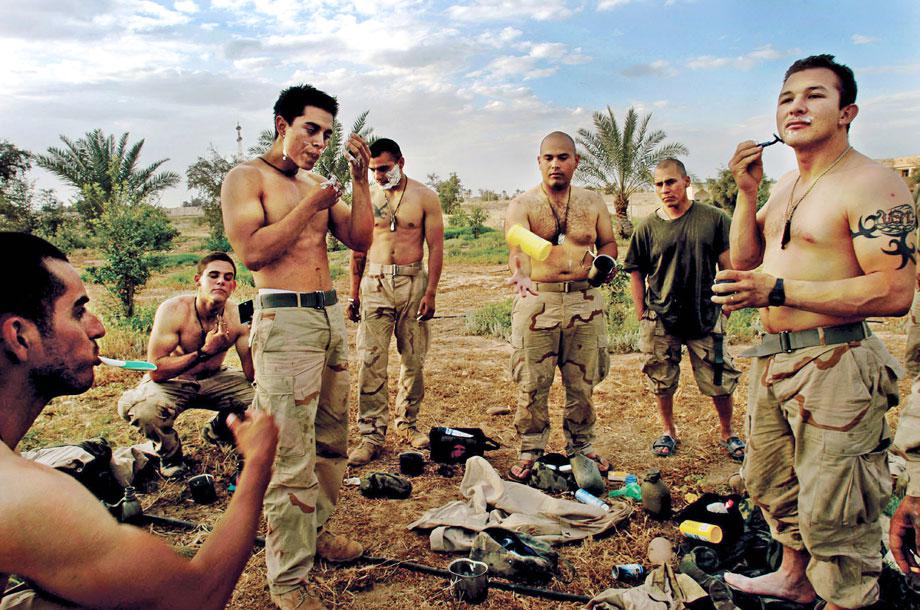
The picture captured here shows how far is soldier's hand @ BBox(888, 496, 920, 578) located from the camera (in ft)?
7.79

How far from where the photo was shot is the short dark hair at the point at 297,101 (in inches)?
130

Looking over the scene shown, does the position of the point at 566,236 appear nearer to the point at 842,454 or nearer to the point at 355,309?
the point at 355,309

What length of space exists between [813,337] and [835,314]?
16 centimetres

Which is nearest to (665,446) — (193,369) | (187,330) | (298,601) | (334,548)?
(334,548)

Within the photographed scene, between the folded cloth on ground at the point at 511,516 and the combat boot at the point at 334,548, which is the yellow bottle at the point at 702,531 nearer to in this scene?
the folded cloth on ground at the point at 511,516

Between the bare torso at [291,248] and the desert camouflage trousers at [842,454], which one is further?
the bare torso at [291,248]

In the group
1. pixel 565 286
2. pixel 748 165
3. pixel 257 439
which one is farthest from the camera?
pixel 565 286

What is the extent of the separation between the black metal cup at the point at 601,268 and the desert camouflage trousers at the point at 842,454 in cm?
185

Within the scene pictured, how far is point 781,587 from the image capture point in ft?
9.95

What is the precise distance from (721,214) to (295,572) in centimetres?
412

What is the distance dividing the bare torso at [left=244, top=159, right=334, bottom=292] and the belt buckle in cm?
224

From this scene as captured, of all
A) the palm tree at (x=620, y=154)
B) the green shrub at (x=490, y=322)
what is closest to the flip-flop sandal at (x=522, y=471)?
the green shrub at (x=490, y=322)

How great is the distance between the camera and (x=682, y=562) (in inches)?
130

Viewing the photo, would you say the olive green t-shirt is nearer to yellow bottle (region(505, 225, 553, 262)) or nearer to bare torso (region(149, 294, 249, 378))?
yellow bottle (region(505, 225, 553, 262))
